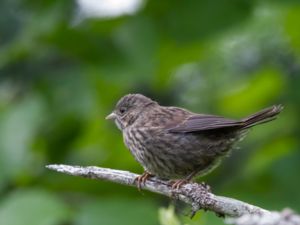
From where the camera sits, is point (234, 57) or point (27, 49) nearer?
point (27, 49)

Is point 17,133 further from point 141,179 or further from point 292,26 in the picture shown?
point 292,26

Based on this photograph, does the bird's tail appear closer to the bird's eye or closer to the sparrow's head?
the sparrow's head

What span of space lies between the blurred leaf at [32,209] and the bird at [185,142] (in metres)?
0.72

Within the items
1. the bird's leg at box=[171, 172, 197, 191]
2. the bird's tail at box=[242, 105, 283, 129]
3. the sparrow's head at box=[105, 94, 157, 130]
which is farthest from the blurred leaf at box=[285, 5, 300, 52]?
the bird's leg at box=[171, 172, 197, 191]

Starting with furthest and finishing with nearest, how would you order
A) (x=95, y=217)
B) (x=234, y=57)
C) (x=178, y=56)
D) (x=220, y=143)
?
(x=234, y=57)
(x=178, y=56)
(x=95, y=217)
(x=220, y=143)

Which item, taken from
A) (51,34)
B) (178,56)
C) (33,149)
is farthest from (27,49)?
(178,56)

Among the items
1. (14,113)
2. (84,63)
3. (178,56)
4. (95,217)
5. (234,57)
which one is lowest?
(95,217)

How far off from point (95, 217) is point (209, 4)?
2.07m

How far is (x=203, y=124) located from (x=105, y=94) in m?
2.07

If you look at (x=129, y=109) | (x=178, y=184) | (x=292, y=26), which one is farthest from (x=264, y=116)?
(x=292, y=26)

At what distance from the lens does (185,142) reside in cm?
625

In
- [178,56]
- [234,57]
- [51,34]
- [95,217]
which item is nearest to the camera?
[95,217]

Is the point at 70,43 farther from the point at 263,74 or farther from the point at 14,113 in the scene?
the point at 263,74

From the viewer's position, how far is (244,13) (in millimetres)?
7707
